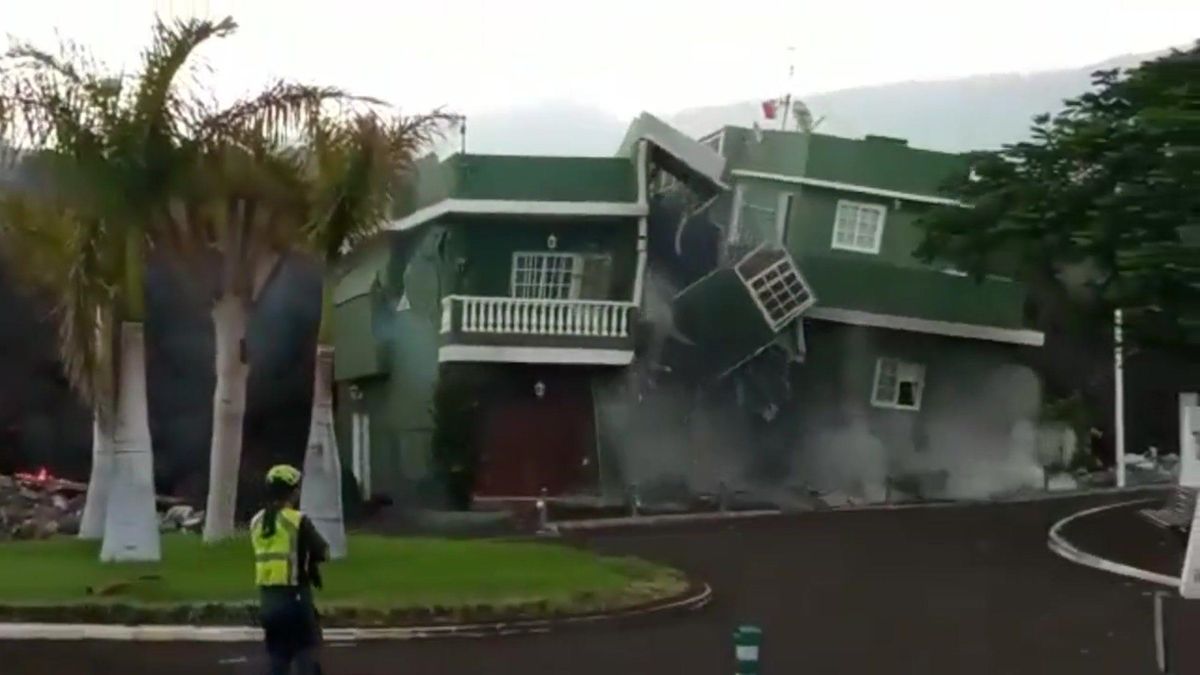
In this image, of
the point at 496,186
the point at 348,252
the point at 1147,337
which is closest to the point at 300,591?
the point at 348,252

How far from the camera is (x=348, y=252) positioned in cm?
2131

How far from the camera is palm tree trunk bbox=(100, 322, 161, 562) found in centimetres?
1978

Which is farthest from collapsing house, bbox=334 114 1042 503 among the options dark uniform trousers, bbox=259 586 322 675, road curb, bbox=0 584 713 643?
dark uniform trousers, bbox=259 586 322 675

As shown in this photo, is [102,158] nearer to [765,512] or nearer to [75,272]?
[75,272]

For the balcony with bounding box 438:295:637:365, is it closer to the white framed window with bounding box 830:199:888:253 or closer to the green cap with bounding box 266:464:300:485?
the white framed window with bounding box 830:199:888:253

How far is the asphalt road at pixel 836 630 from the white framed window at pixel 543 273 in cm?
822

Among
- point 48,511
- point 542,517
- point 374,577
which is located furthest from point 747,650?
point 48,511

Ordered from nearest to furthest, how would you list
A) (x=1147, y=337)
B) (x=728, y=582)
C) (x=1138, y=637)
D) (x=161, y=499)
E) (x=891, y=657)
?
(x=891, y=657), (x=1138, y=637), (x=728, y=582), (x=1147, y=337), (x=161, y=499)

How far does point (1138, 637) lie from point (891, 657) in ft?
8.56

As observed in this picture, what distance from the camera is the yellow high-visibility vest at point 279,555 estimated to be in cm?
1091

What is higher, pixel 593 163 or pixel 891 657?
pixel 593 163

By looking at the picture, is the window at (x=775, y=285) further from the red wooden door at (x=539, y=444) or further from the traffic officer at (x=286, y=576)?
the traffic officer at (x=286, y=576)

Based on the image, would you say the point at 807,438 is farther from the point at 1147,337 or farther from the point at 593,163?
the point at 1147,337

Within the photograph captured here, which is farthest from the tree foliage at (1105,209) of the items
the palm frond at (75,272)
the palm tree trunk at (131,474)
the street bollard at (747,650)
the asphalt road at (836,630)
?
the street bollard at (747,650)
